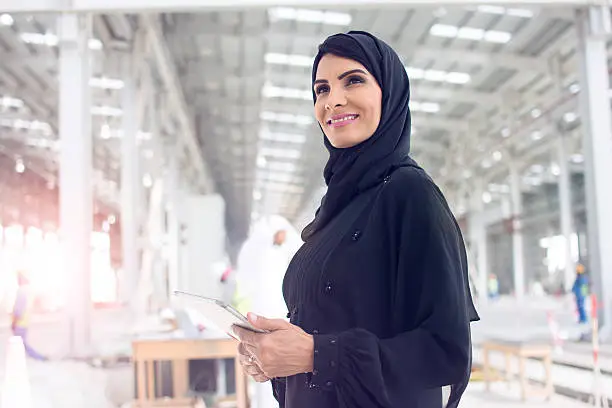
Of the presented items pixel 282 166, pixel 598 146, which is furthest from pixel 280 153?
pixel 598 146

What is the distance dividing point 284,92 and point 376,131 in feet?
62.8

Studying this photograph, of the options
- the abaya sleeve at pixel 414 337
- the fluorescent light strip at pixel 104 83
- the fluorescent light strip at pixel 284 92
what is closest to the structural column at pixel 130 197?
the fluorescent light strip at pixel 104 83

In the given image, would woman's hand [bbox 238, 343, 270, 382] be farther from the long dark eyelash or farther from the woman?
the long dark eyelash

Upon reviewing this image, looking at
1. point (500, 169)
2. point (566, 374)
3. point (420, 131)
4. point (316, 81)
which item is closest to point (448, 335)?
point (316, 81)

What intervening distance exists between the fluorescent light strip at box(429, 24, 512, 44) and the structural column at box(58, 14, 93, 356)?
7.85 meters

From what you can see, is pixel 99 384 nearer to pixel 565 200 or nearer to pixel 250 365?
pixel 250 365

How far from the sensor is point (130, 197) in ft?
39.9

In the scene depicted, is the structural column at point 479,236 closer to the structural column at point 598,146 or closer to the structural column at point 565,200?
the structural column at point 565,200

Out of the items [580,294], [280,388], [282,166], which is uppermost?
[282,166]

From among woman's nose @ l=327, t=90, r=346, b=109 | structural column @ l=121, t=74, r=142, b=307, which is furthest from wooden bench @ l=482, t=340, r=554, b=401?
structural column @ l=121, t=74, r=142, b=307

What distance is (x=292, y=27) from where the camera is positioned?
14773mm

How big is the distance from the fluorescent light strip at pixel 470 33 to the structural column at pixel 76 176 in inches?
309

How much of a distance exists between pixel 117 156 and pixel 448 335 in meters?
25.2

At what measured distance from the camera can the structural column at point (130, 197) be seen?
1215cm
